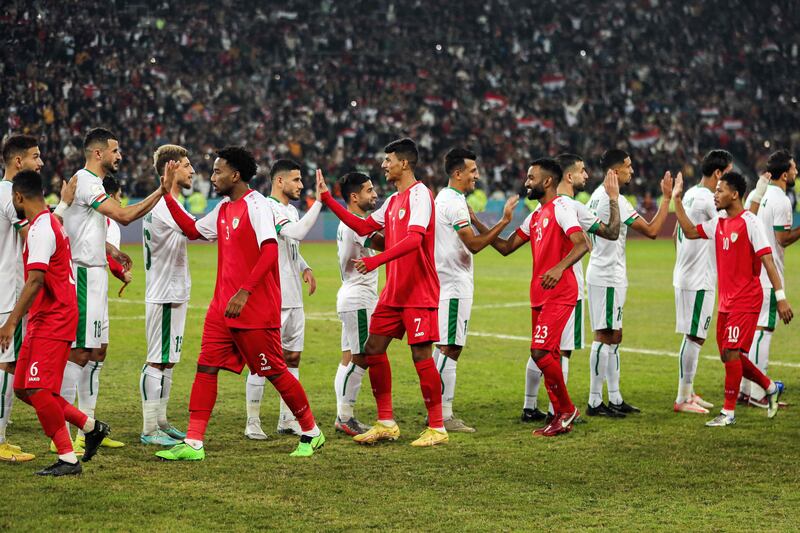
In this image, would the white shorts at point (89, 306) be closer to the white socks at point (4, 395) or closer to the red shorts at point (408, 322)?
the white socks at point (4, 395)

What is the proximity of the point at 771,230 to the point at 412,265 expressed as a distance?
4207 mm

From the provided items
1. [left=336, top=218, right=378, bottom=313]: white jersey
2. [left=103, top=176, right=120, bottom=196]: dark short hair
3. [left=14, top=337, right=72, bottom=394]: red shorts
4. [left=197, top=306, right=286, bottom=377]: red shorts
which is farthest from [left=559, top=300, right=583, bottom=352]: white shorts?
[left=14, top=337, right=72, bottom=394]: red shorts

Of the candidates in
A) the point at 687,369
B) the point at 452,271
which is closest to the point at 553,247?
the point at 452,271

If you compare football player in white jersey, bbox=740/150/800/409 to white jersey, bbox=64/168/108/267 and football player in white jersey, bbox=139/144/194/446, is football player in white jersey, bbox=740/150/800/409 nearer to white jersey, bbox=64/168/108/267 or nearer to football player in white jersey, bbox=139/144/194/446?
football player in white jersey, bbox=139/144/194/446

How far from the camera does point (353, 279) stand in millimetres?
8547

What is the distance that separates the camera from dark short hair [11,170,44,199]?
668cm

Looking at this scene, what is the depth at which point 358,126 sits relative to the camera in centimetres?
3756

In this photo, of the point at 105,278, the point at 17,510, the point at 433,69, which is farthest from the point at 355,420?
the point at 433,69

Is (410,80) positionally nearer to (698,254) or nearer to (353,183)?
(698,254)

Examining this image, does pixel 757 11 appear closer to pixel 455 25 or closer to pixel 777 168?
pixel 455 25

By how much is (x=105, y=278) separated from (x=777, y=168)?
6300 mm

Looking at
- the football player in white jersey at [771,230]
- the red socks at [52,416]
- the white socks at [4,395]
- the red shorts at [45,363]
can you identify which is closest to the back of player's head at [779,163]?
the football player in white jersey at [771,230]

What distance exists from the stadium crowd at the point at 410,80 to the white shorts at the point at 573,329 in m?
23.8

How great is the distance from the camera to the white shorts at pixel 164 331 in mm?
7883
